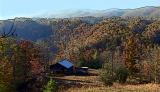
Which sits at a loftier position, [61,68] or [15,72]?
[15,72]

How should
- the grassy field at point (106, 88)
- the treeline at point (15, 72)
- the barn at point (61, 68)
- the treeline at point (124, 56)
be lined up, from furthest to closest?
the barn at point (61, 68), the treeline at point (124, 56), the treeline at point (15, 72), the grassy field at point (106, 88)

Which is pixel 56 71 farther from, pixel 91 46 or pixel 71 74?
pixel 91 46

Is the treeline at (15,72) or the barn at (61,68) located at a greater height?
the treeline at (15,72)

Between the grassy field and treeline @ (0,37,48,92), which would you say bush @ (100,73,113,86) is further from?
treeline @ (0,37,48,92)

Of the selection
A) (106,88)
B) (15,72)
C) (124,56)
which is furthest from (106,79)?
(124,56)

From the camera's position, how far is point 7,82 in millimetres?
49562

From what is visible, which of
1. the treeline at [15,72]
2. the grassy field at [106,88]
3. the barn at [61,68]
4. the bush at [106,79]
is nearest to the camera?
the grassy field at [106,88]

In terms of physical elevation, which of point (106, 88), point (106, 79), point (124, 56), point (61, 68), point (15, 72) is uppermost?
point (15, 72)

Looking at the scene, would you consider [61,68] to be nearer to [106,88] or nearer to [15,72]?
[15,72]

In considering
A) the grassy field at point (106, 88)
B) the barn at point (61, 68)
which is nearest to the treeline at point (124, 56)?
the grassy field at point (106, 88)

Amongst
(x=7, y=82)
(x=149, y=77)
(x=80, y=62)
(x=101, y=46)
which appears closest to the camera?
(x=7, y=82)

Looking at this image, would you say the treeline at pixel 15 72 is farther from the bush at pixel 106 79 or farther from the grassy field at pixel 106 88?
the bush at pixel 106 79

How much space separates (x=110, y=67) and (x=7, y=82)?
1651 centimetres

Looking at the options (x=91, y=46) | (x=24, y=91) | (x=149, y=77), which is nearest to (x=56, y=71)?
(x=149, y=77)
